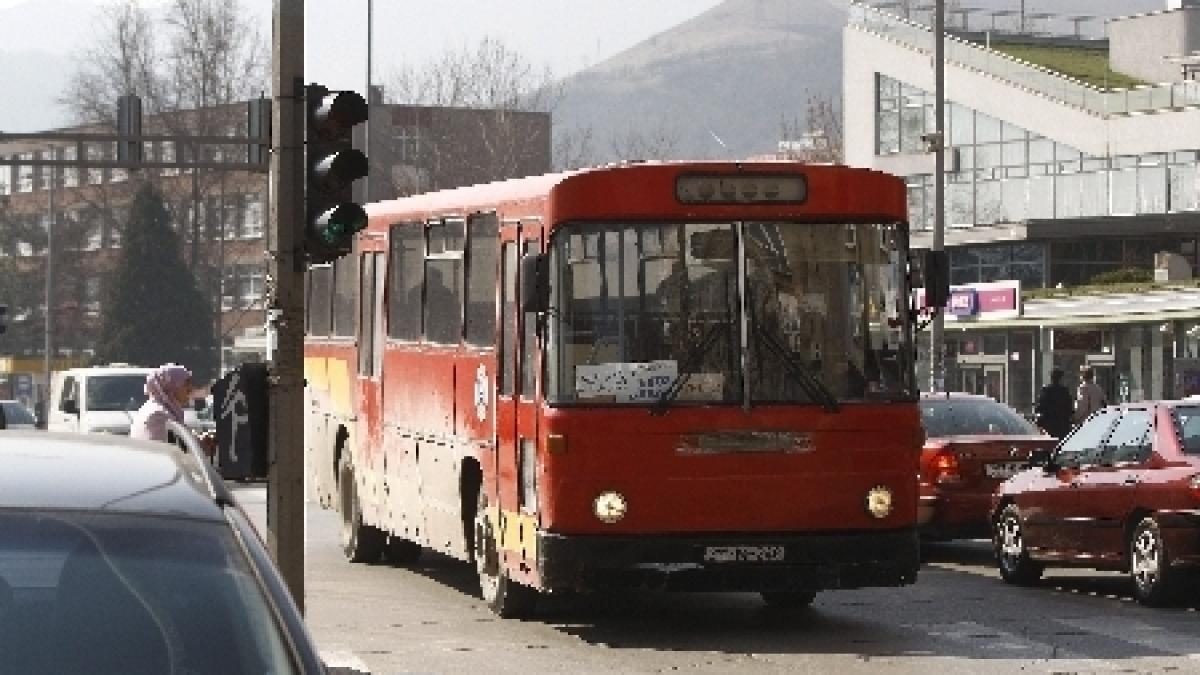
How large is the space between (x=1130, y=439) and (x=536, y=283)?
5.27 metres

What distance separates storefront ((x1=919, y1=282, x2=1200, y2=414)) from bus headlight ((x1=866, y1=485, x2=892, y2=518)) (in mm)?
30723

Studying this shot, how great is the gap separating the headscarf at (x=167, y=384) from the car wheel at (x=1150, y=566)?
6.55 meters

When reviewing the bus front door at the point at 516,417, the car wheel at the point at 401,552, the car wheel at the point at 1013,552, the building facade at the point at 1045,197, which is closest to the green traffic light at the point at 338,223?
the bus front door at the point at 516,417

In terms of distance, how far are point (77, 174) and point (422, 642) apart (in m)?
110

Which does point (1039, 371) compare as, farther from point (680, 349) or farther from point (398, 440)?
point (680, 349)

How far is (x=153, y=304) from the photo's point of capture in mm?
108938

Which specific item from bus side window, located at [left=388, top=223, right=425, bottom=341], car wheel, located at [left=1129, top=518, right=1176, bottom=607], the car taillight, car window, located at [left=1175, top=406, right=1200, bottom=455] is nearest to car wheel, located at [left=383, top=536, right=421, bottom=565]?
bus side window, located at [left=388, top=223, right=425, bottom=341]

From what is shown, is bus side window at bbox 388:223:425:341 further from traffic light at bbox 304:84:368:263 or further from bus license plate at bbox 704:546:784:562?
traffic light at bbox 304:84:368:263

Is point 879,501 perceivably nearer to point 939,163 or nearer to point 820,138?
point 939,163

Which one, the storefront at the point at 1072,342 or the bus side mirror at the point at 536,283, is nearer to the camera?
the bus side mirror at the point at 536,283

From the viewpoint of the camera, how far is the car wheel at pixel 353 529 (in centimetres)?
2342

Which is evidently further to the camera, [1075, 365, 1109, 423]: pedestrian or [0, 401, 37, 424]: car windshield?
[0, 401, 37, 424]: car windshield

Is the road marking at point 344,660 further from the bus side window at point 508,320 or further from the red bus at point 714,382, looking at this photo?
the bus side window at point 508,320

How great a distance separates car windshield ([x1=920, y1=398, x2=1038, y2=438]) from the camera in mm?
23625
